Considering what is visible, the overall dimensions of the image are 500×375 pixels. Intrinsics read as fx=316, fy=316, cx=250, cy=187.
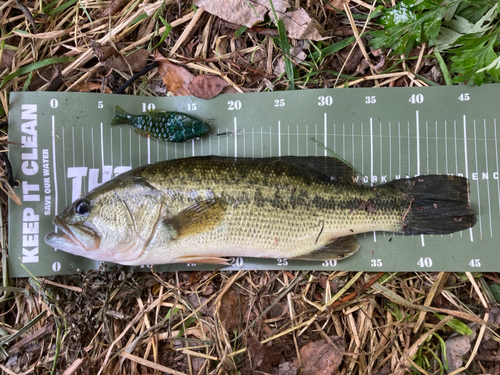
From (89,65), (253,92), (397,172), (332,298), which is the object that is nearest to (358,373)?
(332,298)

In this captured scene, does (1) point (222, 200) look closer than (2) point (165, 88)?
Yes

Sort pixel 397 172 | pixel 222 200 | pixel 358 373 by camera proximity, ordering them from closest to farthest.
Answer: pixel 222 200
pixel 358 373
pixel 397 172

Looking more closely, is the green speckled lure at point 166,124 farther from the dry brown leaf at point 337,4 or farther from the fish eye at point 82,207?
the dry brown leaf at point 337,4

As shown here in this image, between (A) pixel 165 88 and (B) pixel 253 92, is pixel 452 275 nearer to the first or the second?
(B) pixel 253 92

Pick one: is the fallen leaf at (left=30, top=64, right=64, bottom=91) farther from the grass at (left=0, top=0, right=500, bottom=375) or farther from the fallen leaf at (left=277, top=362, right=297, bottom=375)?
the fallen leaf at (left=277, top=362, right=297, bottom=375)

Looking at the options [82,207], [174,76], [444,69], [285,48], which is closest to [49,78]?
[174,76]

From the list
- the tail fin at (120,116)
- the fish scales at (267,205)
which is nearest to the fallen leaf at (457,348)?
the fish scales at (267,205)
